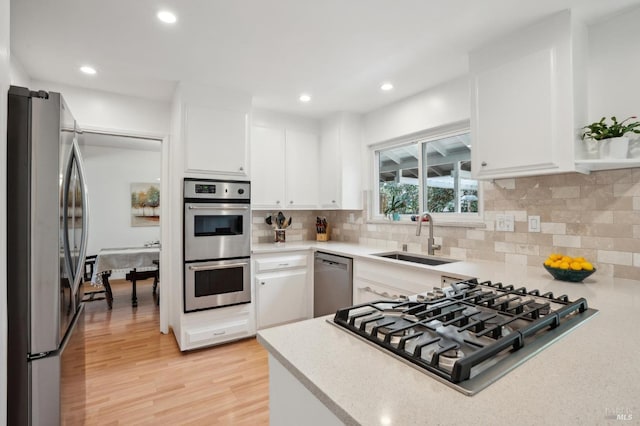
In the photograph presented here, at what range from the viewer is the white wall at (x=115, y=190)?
18.2ft

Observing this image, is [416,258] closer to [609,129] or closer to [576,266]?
[576,266]

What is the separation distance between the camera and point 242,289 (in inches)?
119

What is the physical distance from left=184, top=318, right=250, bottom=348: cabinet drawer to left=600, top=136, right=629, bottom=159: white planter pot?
2.91 m

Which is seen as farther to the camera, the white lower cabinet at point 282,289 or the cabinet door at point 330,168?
the cabinet door at point 330,168

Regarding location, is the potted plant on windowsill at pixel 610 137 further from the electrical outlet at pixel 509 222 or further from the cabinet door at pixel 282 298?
the cabinet door at pixel 282 298

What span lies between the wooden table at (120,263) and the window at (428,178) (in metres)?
3.28

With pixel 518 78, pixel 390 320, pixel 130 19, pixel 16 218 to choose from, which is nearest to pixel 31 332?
pixel 16 218

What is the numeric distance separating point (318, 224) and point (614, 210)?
8.99 feet

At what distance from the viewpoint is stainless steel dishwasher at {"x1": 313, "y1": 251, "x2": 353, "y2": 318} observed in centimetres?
292

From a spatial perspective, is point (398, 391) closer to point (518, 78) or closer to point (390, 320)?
point (390, 320)

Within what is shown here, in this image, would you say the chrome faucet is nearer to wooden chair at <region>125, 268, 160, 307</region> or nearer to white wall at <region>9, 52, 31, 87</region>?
white wall at <region>9, 52, 31, 87</region>

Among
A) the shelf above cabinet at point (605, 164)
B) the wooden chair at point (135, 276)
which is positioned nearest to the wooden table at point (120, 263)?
the wooden chair at point (135, 276)

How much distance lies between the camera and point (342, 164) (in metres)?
3.56

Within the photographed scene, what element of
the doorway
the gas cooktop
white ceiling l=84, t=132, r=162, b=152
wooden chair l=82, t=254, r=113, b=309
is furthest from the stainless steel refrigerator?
the doorway
